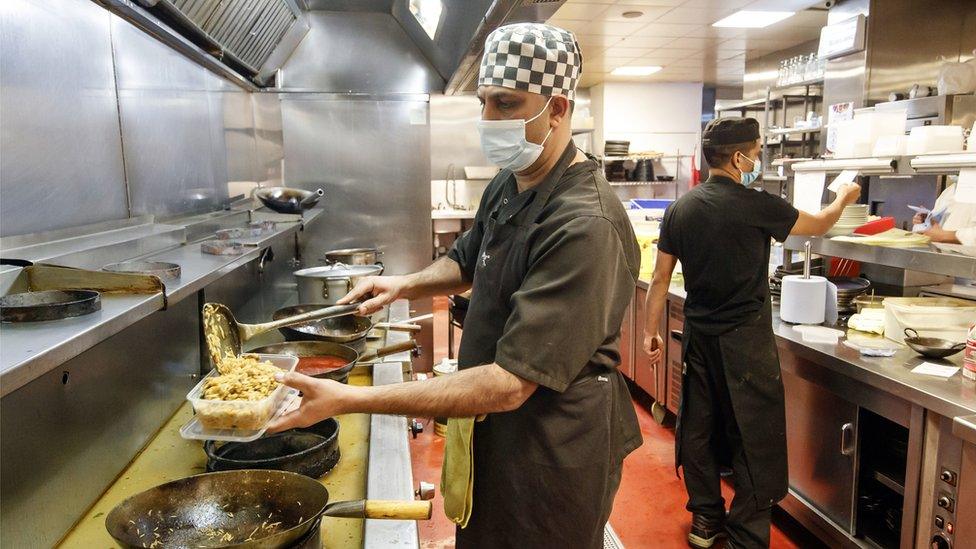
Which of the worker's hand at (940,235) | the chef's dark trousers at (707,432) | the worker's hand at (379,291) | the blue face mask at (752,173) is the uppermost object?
the blue face mask at (752,173)

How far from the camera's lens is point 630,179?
32.3 feet

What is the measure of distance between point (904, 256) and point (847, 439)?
753 millimetres

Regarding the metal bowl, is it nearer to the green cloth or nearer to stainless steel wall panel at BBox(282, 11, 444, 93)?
stainless steel wall panel at BBox(282, 11, 444, 93)

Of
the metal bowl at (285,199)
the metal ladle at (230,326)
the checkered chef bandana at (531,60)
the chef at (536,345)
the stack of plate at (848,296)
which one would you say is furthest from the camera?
the metal bowl at (285,199)

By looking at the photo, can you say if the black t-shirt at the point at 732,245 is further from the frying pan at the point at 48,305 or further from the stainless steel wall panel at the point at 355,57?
the stainless steel wall panel at the point at 355,57

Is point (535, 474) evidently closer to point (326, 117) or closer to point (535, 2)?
point (535, 2)

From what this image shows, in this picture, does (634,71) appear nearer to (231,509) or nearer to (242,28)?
(242,28)

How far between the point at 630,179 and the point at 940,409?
815 centimetres

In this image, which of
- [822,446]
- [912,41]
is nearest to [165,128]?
[822,446]

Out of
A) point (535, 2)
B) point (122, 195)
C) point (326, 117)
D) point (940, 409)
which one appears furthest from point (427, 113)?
point (940, 409)

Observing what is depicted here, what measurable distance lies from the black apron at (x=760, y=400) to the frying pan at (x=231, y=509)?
183 cm

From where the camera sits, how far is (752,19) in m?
6.11

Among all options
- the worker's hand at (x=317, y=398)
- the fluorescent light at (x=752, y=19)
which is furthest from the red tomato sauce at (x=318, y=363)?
the fluorescent light at (x=752, y=19)

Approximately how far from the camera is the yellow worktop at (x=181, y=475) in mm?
1293
